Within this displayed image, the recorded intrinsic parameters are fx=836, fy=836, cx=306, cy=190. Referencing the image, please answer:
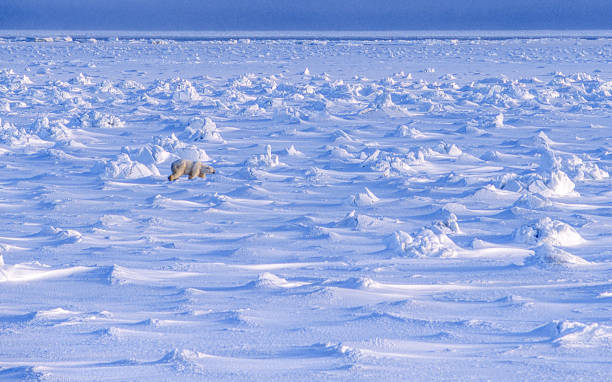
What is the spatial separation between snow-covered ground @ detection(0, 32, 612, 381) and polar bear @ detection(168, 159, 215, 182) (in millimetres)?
71

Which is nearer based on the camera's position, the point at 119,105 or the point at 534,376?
the point at 534,376

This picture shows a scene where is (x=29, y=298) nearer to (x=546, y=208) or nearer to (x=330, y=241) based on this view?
(x=330, y=241)

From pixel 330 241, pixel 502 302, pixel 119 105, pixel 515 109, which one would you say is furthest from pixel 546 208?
pixel 119 105

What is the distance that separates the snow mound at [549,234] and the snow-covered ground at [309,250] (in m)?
0.01

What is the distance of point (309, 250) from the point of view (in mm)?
4074

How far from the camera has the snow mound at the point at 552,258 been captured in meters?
3.69

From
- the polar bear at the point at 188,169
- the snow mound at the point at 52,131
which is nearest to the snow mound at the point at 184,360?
the polar bear at the point at 188,169

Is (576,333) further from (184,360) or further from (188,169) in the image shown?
(188,169)

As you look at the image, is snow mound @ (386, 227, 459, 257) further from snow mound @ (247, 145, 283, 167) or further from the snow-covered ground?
snow mound @ (247, 145, 283, 167)

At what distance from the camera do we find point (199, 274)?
3656 millimetres

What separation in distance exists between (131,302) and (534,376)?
1601mm

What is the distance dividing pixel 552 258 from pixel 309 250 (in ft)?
3.73

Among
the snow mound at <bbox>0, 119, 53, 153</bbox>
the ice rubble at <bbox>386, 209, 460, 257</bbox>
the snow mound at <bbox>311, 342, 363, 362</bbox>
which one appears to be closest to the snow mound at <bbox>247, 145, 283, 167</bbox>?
the snow mound at <bbox>0, 119, 53, 153</bbox>

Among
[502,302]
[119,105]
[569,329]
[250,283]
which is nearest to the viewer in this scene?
[569,329]
